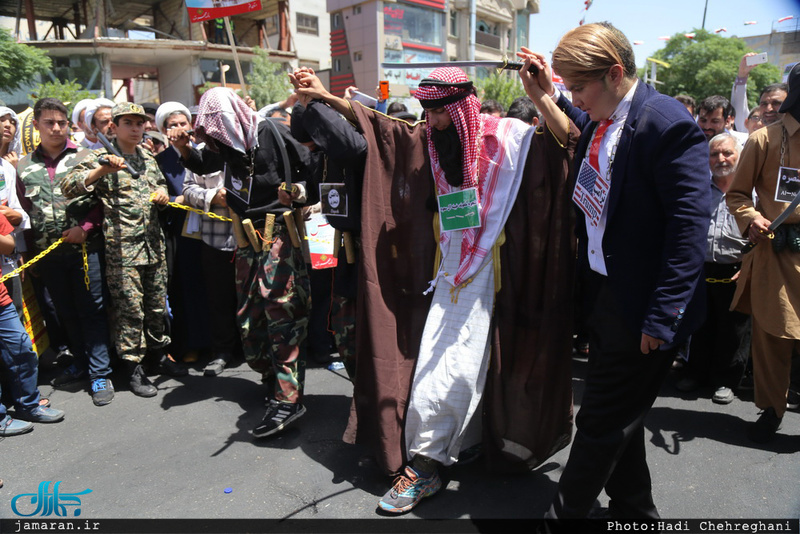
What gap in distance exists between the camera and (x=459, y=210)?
8.99 feet

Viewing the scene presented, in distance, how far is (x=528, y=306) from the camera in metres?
2.74

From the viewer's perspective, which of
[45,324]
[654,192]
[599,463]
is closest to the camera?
[654,192]

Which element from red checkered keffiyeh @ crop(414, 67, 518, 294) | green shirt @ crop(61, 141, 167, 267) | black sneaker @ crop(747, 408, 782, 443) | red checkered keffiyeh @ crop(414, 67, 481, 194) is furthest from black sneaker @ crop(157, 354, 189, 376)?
black sneaker @ crop(747, 408, 782, 443)

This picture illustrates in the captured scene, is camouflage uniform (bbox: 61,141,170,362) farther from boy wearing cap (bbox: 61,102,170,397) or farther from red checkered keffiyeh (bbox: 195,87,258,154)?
red checkered keffiyeh (bbox: 195,87,258,154)

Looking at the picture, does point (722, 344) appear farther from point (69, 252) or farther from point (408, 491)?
point (69, 252)

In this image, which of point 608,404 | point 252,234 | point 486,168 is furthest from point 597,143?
point 252,234

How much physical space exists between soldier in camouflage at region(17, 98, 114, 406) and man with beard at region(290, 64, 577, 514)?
2.25 meters

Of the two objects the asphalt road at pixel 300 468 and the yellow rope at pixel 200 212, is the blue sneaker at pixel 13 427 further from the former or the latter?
the yellow rope at pixel 200 212

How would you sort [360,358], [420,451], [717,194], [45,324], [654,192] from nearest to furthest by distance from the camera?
1. [654,192]
2. [420,451]
3. [360,358]
4. [717,194]
5. [45,324]

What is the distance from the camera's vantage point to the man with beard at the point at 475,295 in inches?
105

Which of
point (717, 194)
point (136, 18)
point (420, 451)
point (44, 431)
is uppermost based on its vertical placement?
point (136, 18)

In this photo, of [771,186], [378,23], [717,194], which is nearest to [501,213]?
[771,186]

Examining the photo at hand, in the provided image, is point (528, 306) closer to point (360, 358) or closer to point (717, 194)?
point (360, 358)

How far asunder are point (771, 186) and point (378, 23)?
117 ft
